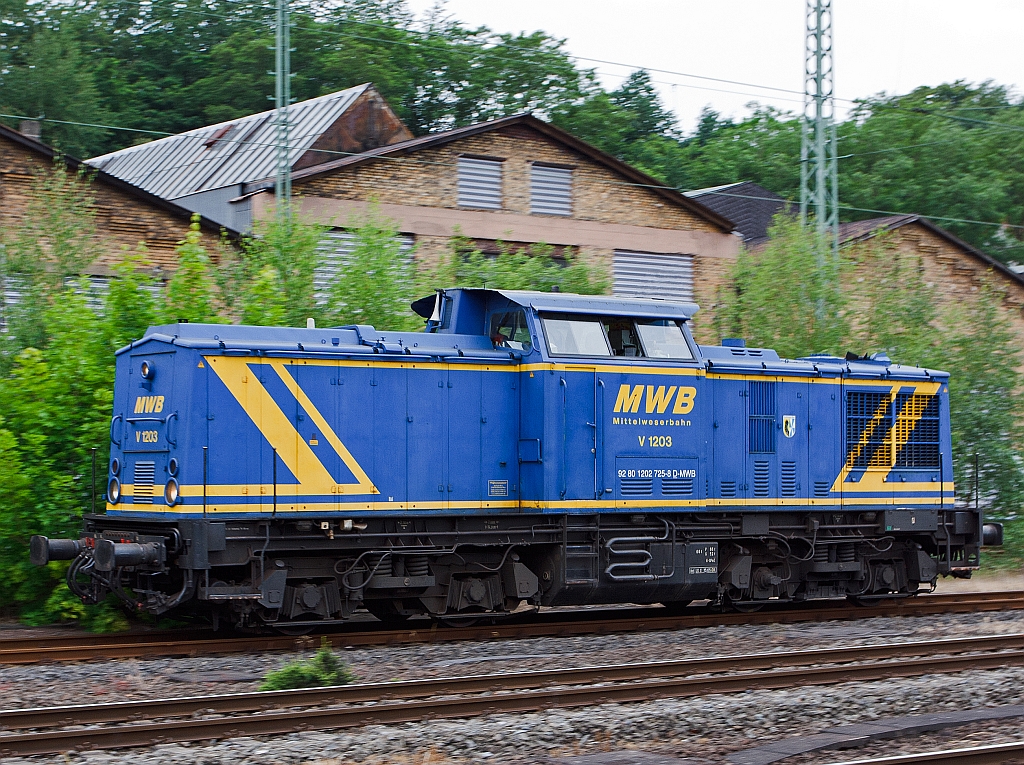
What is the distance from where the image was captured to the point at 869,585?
49.4 feet

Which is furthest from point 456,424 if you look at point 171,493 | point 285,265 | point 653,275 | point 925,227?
point 925,227

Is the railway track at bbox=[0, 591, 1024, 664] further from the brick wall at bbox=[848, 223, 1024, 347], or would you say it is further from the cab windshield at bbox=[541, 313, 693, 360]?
the brick wall at bbox=[848, 223, 1024, 347]

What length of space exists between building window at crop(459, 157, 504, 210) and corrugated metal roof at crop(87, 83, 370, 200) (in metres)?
4.22

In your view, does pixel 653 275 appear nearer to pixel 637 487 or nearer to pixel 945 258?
pixel 945 258

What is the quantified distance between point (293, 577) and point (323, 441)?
4.54ft

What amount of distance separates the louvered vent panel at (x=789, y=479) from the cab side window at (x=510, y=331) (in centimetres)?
380

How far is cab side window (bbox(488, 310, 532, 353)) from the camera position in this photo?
42.0 ft

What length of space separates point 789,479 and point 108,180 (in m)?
13.8

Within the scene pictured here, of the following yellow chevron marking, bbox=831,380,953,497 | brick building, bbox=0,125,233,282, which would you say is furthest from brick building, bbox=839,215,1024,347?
brick building, bbox=0,125,233,282

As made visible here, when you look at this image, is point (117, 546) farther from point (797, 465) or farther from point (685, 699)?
point (797, 465)

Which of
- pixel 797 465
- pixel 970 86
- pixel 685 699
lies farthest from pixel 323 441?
pixel 970 86

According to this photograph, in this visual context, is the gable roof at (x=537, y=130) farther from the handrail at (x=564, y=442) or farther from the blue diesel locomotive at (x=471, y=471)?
the handrail at (x=564, y=442)

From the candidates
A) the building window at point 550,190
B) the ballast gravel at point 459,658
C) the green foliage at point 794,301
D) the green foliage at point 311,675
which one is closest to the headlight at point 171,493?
the ballast gravel at point 459,658

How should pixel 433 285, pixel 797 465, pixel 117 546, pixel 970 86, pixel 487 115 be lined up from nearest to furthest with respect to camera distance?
pixel 117 546 < pixel 797 465 < pixel 433 285 < pixel 487 115 < pixel 970 86
